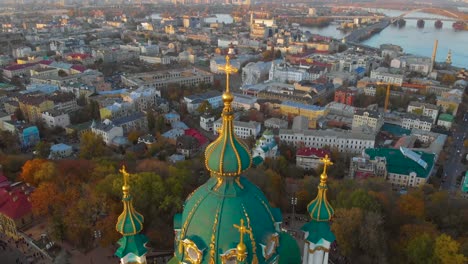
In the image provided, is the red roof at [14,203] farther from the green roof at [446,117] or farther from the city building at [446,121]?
the green roof at [446,117]

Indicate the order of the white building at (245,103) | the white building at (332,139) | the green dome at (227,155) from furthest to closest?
the white building at (245,103) < the white building at (332,139) < the green dome at (227,155)

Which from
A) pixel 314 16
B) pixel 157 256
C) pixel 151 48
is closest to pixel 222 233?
pixel 157 256

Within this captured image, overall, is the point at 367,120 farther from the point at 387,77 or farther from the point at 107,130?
the point at 107,130

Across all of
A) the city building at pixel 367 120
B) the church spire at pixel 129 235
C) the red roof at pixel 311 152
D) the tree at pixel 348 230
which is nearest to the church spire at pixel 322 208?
the church spire at pixel 129 235

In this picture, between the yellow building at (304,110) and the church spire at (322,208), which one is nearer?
the church spire at (322,208)

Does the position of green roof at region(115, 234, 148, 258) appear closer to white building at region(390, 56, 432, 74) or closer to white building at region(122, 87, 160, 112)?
white building at region(122, 87, 160, 112)

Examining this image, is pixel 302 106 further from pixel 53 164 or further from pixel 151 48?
pixel 151 48

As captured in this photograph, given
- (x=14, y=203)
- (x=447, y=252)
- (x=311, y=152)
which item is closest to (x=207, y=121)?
(x=311, y=152)

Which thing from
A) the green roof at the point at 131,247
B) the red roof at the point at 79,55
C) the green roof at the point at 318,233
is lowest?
the red roof at the point at 79,55
